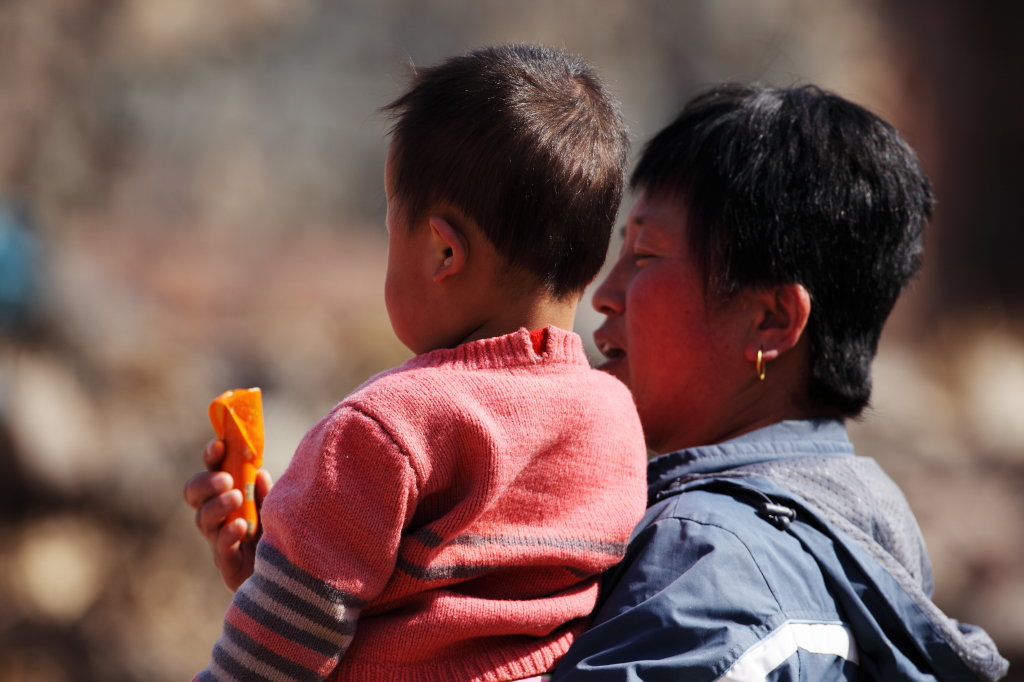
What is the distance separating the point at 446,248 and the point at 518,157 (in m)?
0.14

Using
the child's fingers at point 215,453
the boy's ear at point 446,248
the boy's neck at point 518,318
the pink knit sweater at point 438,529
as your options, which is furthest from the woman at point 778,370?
the child's fingers at point 215,453

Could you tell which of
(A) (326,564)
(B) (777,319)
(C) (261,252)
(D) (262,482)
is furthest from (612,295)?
(C) (261,252)

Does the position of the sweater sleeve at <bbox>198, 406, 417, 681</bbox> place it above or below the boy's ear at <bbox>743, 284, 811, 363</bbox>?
below

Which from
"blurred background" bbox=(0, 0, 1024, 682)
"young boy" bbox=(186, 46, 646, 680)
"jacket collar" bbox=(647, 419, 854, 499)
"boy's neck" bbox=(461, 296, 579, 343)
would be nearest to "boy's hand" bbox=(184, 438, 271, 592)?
"young boy" bbox=(186, 46, 646, 680)

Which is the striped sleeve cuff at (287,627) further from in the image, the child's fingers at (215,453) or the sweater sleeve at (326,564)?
the child's fingers at (215,453)

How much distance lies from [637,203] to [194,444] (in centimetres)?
335

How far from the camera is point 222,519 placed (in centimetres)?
146

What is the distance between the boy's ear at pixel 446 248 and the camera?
4.11ft

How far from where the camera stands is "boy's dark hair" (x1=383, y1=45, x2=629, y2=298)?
1251 millimetres

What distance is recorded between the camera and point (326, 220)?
5391mm

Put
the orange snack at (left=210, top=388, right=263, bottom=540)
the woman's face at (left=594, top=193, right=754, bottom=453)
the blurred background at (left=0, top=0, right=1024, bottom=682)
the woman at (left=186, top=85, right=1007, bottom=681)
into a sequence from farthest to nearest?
1. the blurred background at (left=0, top=0, right=1024, bottom=682)
2. the woman's face at (left=594, top=193, right=754, bottom=453)
3. the orange snack at (left=210, top=388, right=263, bottom=540)
4. the woman at (left=186, top=85, right=1007, bottom=681)

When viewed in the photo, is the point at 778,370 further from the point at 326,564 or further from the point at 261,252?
the point at 261,252

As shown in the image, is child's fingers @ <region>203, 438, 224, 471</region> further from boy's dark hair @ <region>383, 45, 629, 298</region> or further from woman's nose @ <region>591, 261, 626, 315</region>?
woman's nose @ <region>591, 261, 626, 315</region>

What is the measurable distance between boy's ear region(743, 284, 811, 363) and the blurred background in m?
3.04
